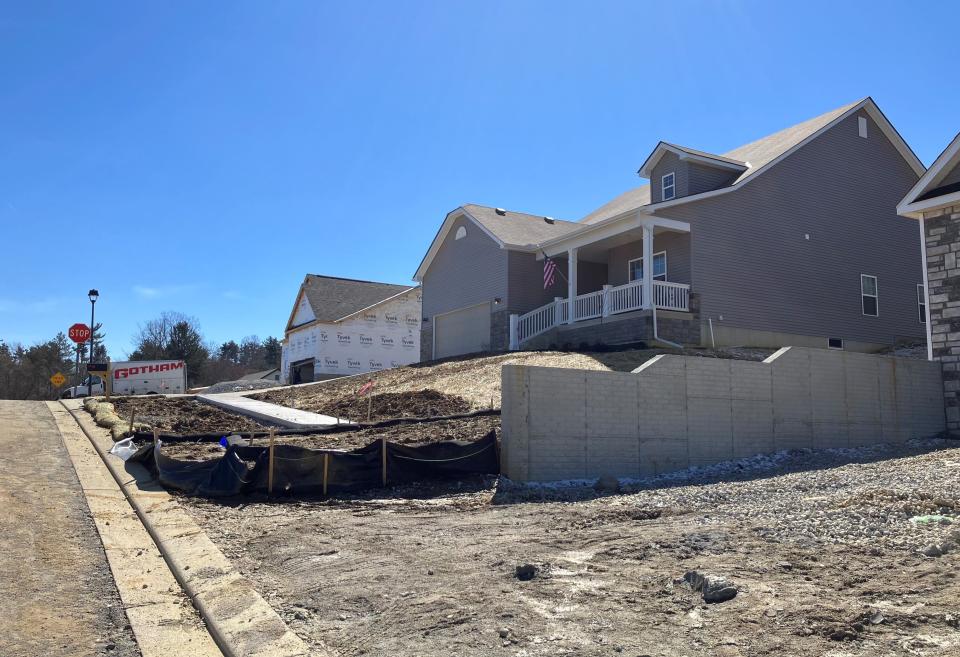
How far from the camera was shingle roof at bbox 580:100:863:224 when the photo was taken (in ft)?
77.4

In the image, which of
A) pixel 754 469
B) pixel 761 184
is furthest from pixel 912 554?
pixel 761 184

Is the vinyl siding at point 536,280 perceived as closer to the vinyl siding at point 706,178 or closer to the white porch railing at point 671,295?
the vinyl siding at point 706,178

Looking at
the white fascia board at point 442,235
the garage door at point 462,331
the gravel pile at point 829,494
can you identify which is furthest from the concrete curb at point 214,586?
the white fascia board at point 442,235

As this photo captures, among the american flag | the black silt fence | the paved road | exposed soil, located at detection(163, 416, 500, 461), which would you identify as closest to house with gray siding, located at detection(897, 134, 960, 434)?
exposed soil, located at detection(163, 416, 500, 461)

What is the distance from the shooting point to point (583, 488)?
11.7 metres

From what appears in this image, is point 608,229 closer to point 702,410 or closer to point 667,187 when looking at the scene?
point 667,187

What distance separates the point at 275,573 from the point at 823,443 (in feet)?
38.3

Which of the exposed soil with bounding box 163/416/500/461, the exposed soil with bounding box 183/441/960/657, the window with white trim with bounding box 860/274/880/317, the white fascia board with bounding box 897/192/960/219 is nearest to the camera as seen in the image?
the exposed soil with bounding box 183/441/960/657

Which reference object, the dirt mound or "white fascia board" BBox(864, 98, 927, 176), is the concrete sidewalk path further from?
"white fascia board" BBox(864, 98, 927, 176)

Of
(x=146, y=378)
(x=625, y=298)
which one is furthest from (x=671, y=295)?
(x=146, y=378)

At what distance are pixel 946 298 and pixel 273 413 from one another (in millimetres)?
14882

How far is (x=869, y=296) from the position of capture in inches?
972

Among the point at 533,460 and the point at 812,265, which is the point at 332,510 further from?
the point at 812,265

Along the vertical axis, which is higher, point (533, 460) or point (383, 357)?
point (383, 357)
